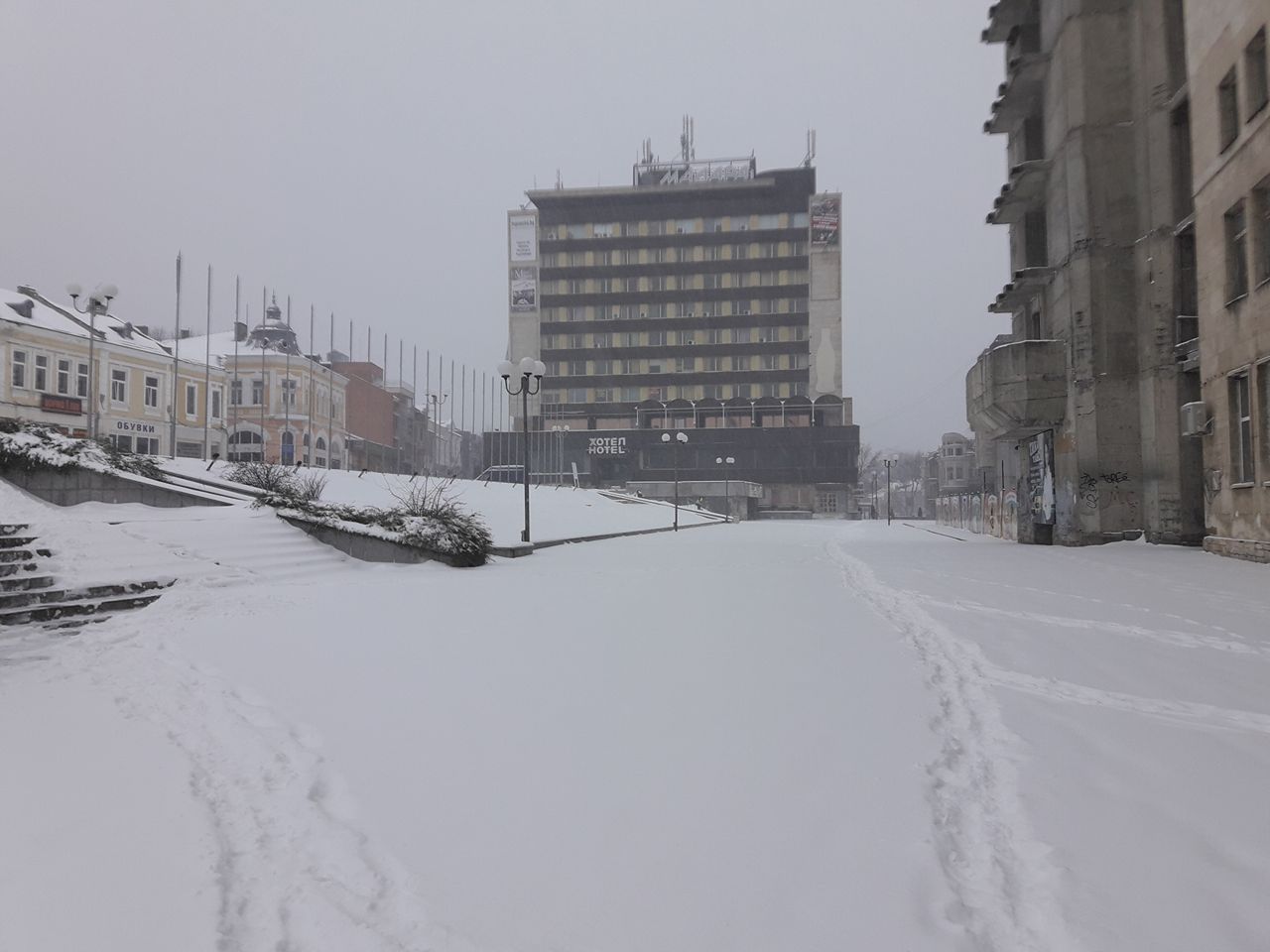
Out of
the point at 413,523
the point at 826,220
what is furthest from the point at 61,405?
the point at 826,220

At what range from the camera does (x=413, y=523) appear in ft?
48.9

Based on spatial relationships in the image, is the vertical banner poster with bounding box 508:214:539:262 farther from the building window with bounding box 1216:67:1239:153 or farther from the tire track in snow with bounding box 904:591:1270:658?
the tire track in snow with bounding box 904:591:1270:658

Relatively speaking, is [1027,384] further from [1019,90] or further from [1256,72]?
[1019,90]

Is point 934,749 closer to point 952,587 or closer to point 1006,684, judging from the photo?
point 1006,684

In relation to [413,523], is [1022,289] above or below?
above

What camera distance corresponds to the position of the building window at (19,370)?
117ft

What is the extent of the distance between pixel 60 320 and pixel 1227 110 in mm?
46993

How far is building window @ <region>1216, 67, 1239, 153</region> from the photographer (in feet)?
54.3

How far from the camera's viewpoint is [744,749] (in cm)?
421

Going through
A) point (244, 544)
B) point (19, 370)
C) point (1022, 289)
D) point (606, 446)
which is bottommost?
point (244, 544)

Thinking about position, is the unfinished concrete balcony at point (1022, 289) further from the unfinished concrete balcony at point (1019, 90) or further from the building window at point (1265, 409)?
the building window at point (1265, 409)

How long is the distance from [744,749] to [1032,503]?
84.1 ft

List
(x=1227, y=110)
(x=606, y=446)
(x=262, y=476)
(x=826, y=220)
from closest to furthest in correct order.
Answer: (x=1227, y=110), (x=262, y=476), (x=606, y=446), (x=826, y=220)

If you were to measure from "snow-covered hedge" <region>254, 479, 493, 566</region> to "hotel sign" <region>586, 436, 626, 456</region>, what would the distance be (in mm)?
65912
